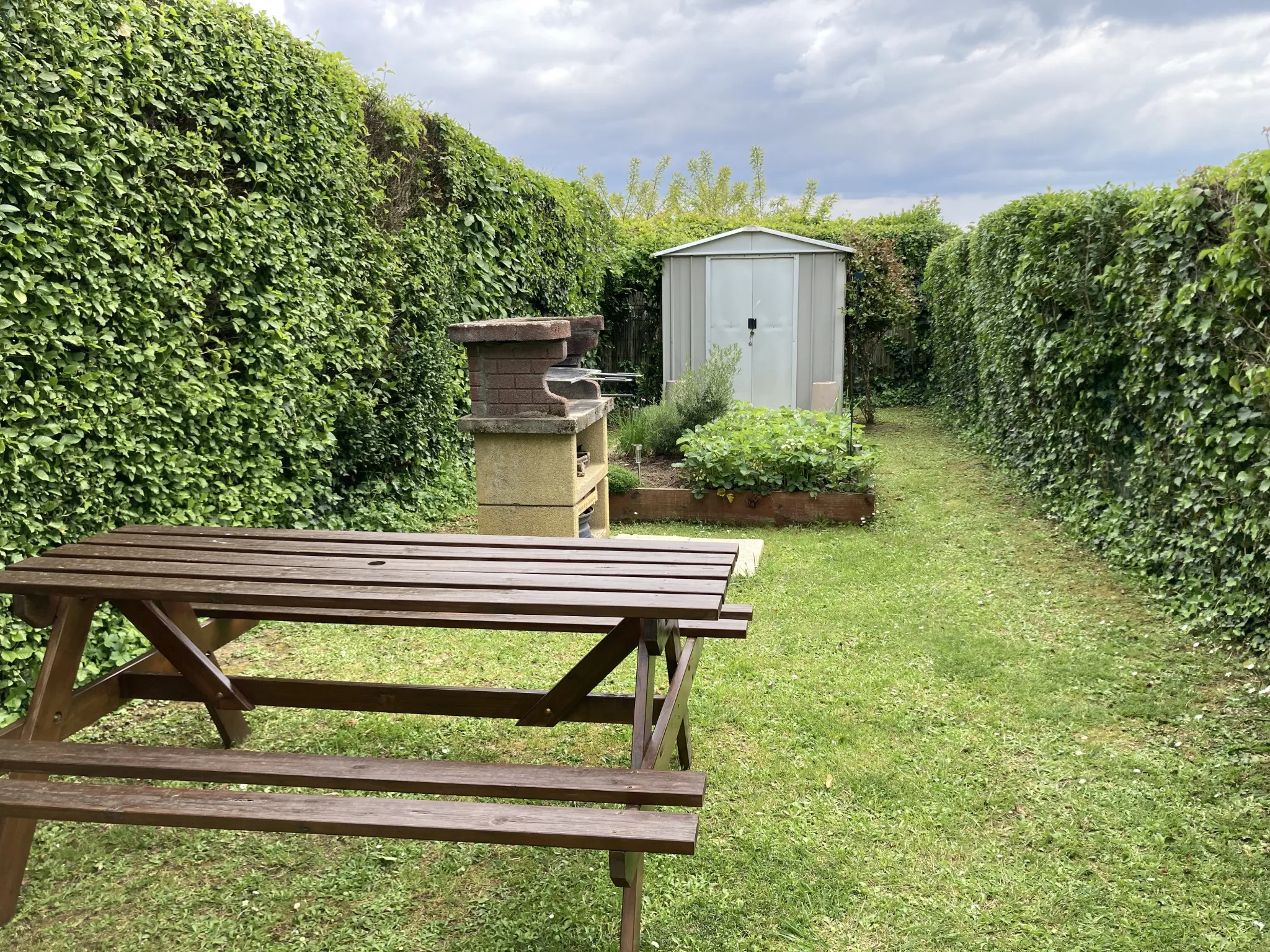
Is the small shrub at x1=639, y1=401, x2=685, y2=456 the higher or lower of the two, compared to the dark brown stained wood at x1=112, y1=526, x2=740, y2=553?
lower

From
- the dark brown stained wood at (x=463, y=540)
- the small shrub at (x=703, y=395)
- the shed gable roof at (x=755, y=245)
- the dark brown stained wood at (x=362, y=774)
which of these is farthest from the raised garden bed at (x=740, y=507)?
the shed gable roof at (x=755, y=245)

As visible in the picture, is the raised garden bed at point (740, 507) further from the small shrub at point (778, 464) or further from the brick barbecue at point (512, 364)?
the brick barbecue at point (512, 364)

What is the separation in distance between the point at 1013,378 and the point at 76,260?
693 cm

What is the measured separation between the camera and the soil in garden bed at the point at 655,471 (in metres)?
7.15

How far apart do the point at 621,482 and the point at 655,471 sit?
989mm

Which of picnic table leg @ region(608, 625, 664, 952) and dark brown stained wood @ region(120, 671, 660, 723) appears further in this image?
dark brown stained wood @ region(120, 671, 660, 723)

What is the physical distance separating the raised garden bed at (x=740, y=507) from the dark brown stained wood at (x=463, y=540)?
362 centimetres

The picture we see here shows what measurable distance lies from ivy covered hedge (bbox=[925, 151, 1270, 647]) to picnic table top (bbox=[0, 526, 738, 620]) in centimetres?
251

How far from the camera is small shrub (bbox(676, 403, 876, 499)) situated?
6543 mm

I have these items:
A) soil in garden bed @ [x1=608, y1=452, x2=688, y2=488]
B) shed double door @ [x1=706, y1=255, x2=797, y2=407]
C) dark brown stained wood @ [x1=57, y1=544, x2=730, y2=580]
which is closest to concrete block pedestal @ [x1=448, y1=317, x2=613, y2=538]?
soil in garden bed @ [x1=608, y1=452, x2=688, y2=488]

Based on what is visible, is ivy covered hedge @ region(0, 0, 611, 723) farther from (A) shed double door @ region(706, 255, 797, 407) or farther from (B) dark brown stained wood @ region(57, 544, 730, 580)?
(A) shed double door @ region(706, 255, 797, 407)

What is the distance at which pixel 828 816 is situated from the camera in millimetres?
2773

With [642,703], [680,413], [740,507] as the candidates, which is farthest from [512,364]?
[680,413]

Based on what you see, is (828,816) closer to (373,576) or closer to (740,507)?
(373,576)
